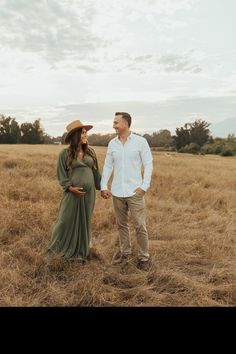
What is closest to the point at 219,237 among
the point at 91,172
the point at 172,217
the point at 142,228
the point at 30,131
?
the point at 172,217

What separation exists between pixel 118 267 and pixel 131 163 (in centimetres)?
135

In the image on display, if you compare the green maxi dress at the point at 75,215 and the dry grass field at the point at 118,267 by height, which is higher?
the green maxi dress at the point at 75,215

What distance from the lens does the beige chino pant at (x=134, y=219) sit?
5414 millimetres

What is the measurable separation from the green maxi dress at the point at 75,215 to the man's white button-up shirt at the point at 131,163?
38 centimetres

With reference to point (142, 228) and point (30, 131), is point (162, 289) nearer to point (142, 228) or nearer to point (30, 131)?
point (142, 228)

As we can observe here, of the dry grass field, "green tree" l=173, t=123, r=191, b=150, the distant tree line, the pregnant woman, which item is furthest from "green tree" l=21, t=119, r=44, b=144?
the pregnant woman

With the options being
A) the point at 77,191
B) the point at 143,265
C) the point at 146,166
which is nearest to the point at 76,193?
the point at 77,191

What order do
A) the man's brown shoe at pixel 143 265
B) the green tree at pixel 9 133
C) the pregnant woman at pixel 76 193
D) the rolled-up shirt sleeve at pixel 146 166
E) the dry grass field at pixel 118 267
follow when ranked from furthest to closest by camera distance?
the green tree at pixel 9 133, the man's brown shoe at pixel 143 265, the pregnant woman at pixel 76 193, the rolled-up shirt sleeve at pixel 146 166, the dry grass field at pixel 118 267

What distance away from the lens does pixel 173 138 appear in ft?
149

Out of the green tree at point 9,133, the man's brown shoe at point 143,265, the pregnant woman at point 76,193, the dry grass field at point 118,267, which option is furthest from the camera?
the green tree at point 9,133

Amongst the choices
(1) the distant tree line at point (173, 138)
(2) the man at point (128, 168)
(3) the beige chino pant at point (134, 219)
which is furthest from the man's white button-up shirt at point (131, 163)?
(1) the distant tree line at point (173, 138)

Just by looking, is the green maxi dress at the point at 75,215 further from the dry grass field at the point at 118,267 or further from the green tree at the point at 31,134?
the green tree at the point at 31,134

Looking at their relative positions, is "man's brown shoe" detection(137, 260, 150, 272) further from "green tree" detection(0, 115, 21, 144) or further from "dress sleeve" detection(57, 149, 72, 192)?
"green tree" detection(0, 115, 21, 144)
